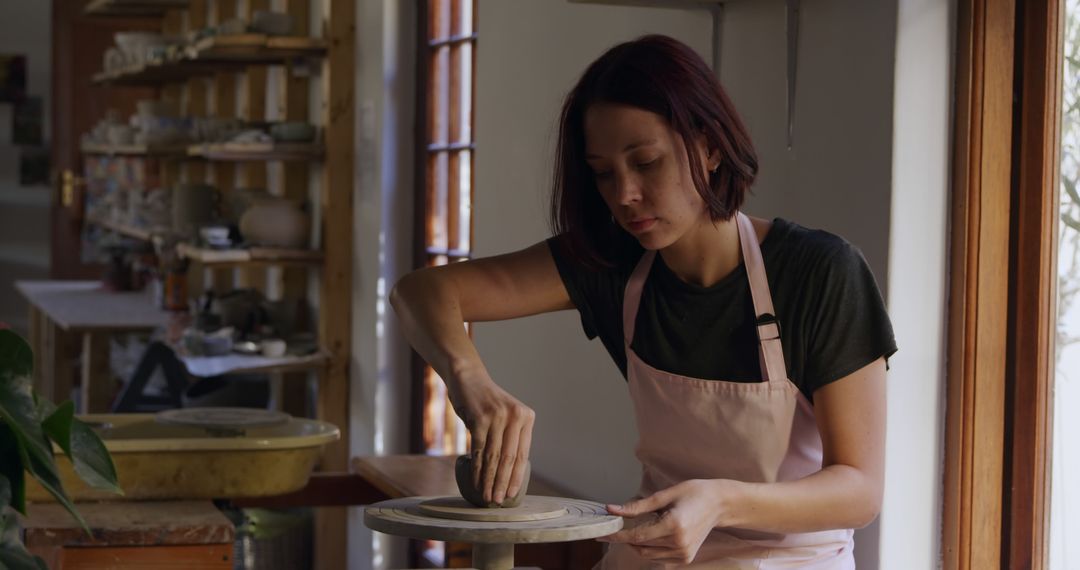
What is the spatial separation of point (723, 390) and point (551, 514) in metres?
0.35

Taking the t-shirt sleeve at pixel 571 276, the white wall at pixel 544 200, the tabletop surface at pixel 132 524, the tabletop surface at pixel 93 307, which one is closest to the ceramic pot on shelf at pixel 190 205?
the tabletop surface at pixel 93 307

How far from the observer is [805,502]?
1657 millimetres

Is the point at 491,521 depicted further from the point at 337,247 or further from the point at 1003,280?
the point at 337,247

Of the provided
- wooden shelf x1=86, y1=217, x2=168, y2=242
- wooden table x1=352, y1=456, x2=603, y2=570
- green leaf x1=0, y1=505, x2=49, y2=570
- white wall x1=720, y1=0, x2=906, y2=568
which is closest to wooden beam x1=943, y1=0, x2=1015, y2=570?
white wall x1=720, y1=0, x2=906, y2=568

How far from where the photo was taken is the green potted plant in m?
1.08

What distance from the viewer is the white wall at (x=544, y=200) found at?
108 inches

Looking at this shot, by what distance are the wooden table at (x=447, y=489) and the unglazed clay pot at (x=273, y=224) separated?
5.16 feet

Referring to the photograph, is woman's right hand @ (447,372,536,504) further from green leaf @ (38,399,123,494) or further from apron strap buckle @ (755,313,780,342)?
green leaf @ (38,399,123,494)

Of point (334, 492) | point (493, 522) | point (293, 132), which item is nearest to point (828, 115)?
point (493, 522)

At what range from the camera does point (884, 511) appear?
2.00 metres

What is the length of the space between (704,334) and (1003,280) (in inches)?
19.8

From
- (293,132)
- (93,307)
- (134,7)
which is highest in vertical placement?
(134,7)

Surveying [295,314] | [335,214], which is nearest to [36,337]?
[295,314]

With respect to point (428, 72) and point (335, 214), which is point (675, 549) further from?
point (335, 214)
